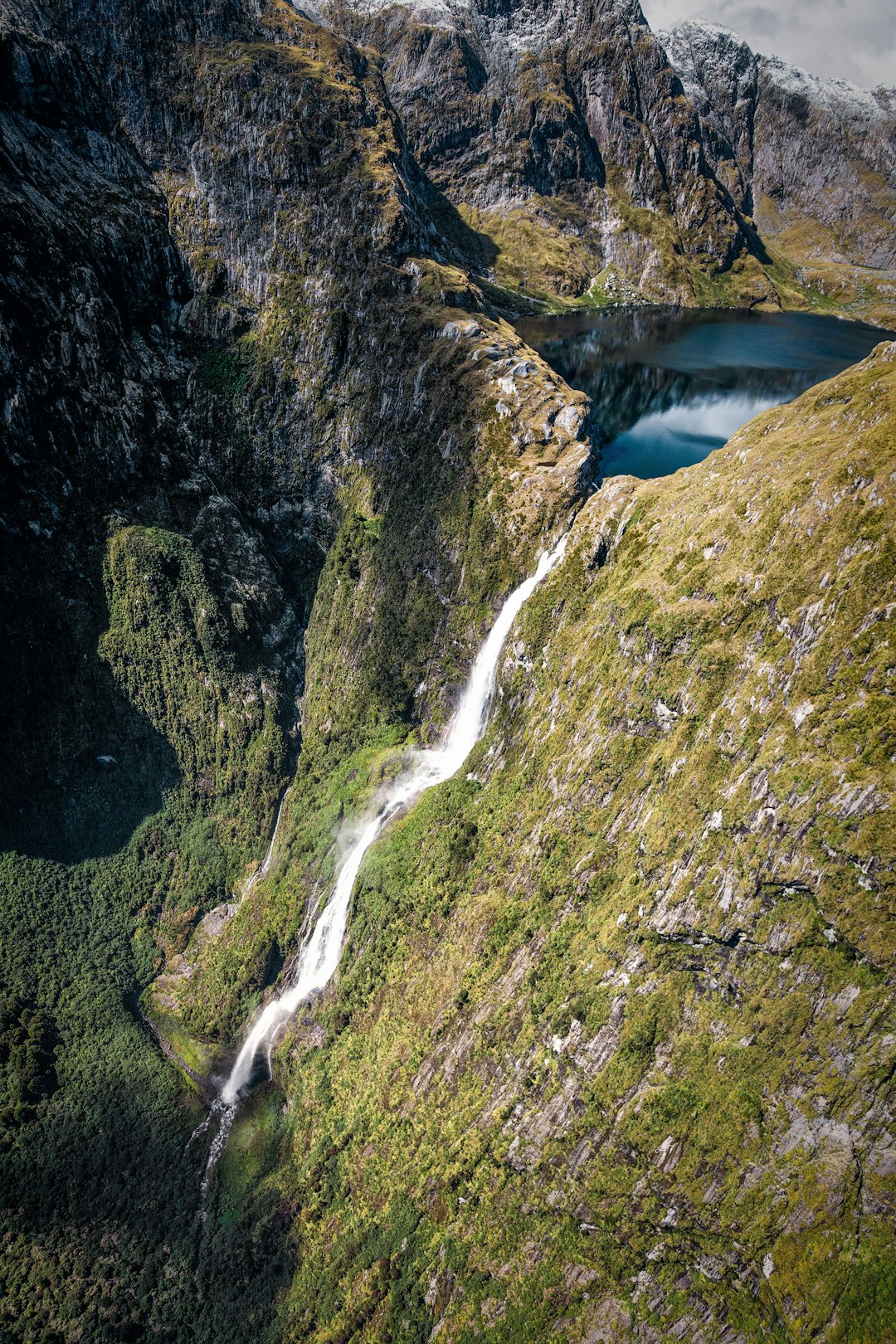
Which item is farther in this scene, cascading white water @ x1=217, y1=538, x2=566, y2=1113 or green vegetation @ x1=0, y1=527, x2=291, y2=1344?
cascading white water @ x1=217, y1=538, x2=566, y2=1113

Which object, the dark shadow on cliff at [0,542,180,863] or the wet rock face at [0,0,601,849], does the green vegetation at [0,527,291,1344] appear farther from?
the wet rock face at [0,0,601,849]

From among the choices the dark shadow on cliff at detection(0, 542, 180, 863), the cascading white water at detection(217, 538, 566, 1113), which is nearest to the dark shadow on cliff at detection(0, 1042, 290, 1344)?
the cascading white water at detection(217, 538, 566, 1113)

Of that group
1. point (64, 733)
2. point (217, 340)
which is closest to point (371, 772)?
point (64, 733)

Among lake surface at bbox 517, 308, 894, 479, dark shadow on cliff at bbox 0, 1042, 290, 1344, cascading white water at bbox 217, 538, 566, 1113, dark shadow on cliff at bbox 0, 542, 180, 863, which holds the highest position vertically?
lake surface at bbox 517, 308, 894, 479

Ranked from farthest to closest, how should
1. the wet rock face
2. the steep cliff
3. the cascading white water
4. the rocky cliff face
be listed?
the wet rock face → the cascading white water → the steep cliff → the rocky cliff face

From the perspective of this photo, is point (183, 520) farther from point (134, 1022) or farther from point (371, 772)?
point (134, 1022)
